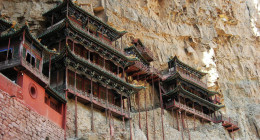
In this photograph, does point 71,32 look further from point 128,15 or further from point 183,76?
point 183,76

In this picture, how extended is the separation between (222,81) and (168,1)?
45.5 ft

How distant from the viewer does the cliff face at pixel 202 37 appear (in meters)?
41.2

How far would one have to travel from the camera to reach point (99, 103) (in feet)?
113

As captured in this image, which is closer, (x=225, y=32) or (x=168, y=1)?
(x=168, y=1)

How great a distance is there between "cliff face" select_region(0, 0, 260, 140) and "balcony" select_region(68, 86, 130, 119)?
8.41 feet

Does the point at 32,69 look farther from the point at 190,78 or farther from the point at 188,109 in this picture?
the point at 190,78

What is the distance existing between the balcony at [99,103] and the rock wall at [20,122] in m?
6.67

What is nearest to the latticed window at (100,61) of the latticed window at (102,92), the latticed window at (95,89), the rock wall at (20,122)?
the latticed window at (102,92)

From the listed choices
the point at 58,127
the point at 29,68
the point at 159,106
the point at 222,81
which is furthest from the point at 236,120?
the point at 29,68

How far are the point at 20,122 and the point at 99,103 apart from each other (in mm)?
12043

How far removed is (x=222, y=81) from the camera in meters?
55.5

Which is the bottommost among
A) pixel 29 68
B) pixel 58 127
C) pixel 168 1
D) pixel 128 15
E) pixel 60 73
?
pixel 58 127

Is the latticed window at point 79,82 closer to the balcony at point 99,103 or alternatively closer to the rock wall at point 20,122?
the balcony at point 99,103

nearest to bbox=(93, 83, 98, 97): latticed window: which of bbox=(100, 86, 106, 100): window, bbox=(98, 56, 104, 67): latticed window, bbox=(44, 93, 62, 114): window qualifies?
bbox=(100, 86, 106, 100): window
